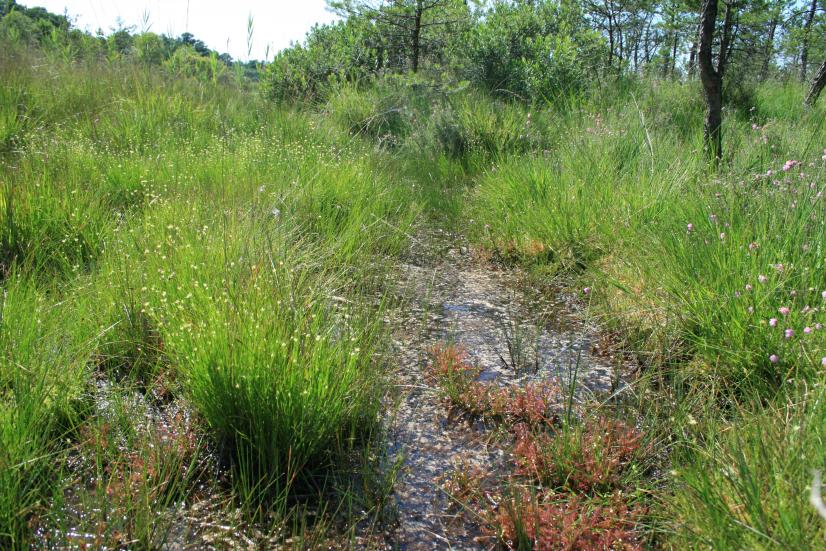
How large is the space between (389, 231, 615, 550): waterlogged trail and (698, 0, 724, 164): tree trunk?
1965mm

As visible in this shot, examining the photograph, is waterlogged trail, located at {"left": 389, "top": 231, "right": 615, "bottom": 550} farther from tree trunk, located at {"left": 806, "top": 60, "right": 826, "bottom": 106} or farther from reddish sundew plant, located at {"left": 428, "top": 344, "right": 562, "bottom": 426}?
tree trunk, located at {"left": 806, "top": 60, "right": 826, "bottom": 106}

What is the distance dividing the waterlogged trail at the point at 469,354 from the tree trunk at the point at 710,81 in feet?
6.45

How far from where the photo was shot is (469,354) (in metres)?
3.31

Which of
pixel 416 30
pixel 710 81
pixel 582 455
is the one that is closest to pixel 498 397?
pixel 582 455

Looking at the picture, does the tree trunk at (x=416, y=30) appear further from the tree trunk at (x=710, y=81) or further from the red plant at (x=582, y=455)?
the red plant at (x=582, y=455)

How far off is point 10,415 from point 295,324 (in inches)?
42.4

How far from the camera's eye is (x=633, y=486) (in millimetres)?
2242

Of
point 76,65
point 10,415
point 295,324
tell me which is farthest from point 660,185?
point 76,65

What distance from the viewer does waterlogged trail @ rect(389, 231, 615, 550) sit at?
7.18 ft

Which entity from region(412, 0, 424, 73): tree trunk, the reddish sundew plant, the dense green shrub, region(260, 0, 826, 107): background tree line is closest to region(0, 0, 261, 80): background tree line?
region(260, 0, 826, 107): background tree line

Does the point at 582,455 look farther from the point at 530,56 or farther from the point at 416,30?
the point at 530,56

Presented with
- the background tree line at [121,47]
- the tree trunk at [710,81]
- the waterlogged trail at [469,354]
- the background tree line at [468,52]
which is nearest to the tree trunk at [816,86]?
the background tree line at [468,52]

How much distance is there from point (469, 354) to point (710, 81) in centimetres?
329

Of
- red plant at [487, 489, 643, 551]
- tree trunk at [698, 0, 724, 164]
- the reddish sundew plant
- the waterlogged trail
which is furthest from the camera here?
tree trunk at [698, 0, 724, 164]
